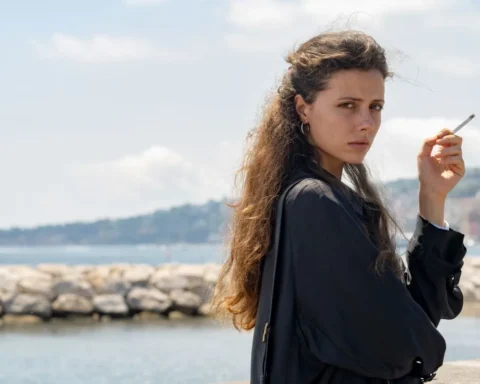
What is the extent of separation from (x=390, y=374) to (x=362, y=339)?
0.33 ft

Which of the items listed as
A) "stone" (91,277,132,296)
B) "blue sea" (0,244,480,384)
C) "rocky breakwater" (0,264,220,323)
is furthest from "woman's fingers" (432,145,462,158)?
"stone" (91,277,132,296)

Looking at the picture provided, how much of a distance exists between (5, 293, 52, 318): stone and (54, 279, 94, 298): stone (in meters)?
0.45

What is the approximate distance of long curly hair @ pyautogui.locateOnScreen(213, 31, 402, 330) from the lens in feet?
7.09

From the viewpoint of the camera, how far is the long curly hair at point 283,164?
85.1 inches

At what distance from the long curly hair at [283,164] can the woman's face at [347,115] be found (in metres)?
0.02

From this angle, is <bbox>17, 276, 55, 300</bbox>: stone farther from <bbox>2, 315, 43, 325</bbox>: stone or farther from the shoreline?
<bbox>2, 315, 43, 325</bbox>: stone

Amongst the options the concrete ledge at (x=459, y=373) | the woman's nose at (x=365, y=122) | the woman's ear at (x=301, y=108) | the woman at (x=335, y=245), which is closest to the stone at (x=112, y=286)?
the concrete ledge at (x=459, y=373)

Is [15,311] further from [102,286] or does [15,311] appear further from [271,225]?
[271,225]

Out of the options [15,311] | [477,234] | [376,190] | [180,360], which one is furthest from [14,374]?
[477,234]

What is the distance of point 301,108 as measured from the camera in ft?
7.38

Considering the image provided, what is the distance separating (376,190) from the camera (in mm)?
2389

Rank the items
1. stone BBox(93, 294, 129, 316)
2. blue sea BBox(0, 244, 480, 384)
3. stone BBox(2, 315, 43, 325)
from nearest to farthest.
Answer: blue sea BBox(0, 244, 480, 384) < stone BBox(2, 315, 43, 325) < stone BBox(93, 294, 129, 316)

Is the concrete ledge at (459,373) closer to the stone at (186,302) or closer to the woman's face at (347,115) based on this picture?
the woman's face at (347,115)

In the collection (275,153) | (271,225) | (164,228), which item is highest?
(275,153)
